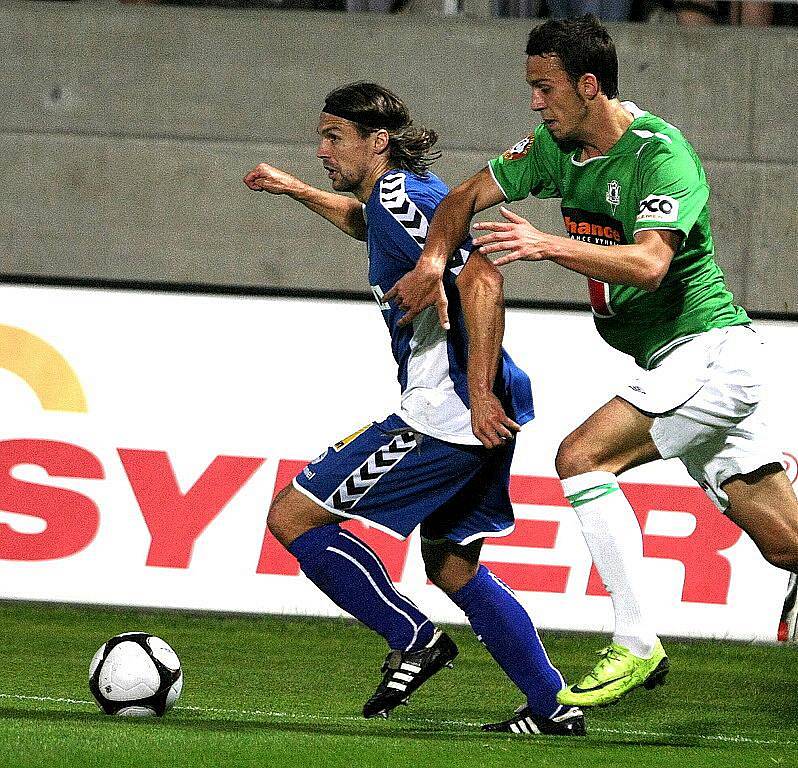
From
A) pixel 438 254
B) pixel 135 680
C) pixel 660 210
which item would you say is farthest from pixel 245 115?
pixel 660 210

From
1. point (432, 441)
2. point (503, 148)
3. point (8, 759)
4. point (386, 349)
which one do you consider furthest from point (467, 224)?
point (503, 148)

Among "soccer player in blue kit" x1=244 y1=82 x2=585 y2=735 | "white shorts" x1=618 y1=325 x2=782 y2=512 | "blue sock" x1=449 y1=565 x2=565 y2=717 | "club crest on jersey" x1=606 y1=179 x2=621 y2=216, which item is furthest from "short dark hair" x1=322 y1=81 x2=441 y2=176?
"blue sock" x1=449 y1=565 x2=565 y2=717

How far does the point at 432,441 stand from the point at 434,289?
455 mm

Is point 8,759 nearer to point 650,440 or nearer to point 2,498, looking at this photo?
point 650,440

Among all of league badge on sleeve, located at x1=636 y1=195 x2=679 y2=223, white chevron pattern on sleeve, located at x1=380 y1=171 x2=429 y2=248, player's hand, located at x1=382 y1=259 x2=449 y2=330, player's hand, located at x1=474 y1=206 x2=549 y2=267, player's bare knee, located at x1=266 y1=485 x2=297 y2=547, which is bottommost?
player's bare knee, located at x1=266 y1=485 x2=297 y2=547

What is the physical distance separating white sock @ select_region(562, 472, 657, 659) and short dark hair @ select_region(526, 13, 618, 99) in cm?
111

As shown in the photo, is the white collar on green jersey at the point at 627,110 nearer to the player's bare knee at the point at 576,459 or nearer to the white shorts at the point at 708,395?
the white shorts at the point at 708,395

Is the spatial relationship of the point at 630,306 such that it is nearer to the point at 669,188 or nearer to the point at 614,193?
the point at 614,193

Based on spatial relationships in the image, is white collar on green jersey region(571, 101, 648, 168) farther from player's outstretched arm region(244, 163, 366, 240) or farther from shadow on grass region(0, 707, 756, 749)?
shadow on grass region(0, 707, 756, 749)

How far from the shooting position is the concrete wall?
8242mm

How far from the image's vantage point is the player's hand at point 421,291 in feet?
14.3

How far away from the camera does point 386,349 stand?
6953 millimetres

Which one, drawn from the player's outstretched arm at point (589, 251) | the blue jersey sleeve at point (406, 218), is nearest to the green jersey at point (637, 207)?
the player's outstretched arm at point (589, 251)

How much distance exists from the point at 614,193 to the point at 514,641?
1317 mm
